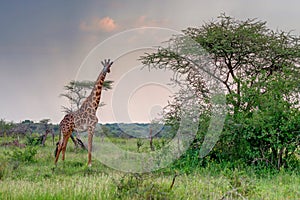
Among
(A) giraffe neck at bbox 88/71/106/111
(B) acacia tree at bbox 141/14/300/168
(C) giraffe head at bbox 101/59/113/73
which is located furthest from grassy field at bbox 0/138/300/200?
(C) giraffe head at bbox 101/59/113/73

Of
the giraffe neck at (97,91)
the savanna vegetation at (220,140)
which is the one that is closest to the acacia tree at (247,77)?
the savanna vegetation at (220,140)

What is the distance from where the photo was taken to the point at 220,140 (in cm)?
1098

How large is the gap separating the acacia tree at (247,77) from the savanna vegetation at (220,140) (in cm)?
3

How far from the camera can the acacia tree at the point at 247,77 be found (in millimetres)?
9945

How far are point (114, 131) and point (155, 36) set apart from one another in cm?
843

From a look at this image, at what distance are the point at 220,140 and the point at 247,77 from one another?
2283 millimetres

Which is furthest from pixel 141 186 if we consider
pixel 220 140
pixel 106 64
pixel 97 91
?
pixel 106 64

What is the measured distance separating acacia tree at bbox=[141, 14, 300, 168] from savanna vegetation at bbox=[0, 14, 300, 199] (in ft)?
0.08

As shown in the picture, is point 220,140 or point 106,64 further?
point 106,64

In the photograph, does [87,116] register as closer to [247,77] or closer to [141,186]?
[247,77]

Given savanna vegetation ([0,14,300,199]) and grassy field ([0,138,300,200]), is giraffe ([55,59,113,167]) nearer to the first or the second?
savanna vegetation ([0,14,300,199])

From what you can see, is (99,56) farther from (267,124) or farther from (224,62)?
(267,124)

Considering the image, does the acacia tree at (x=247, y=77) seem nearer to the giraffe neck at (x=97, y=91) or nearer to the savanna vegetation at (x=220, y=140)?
the savanna vegetation at (x=220, y=140)

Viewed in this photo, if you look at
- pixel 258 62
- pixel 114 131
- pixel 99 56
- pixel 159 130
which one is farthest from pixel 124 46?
pixel 114 131
